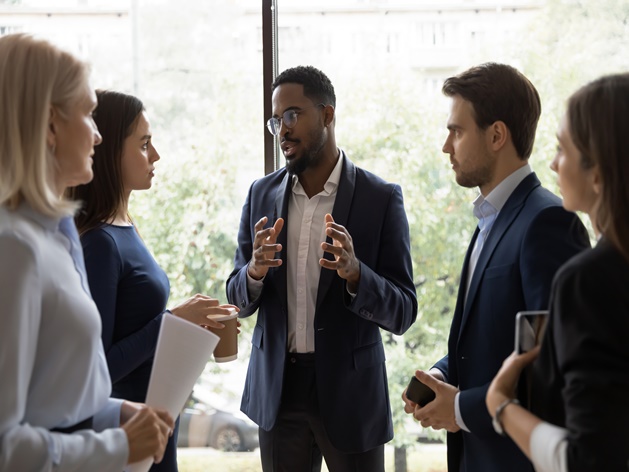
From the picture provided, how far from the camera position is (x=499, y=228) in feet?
6.84

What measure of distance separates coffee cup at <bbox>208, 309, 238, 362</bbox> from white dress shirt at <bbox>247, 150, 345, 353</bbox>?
0.84 feet

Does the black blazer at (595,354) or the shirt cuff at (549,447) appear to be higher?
the black blazer at (595,354)

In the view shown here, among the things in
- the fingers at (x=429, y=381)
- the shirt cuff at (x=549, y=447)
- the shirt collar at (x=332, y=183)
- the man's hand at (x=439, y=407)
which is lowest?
the man's hand at (x=439, y=407)

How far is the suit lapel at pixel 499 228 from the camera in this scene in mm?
2062

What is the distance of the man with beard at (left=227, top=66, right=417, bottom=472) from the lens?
255cm

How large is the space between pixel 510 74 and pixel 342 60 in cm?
138

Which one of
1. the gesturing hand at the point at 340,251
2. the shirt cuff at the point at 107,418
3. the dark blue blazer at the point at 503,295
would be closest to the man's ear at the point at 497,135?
the dark blue blazer at the point at 503,295

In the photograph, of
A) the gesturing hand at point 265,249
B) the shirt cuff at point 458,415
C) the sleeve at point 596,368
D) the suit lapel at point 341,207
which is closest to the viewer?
the sleeve at point 596,368

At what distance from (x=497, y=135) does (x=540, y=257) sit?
453 mm

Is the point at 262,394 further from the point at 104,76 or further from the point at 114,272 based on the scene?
the point at 104,76

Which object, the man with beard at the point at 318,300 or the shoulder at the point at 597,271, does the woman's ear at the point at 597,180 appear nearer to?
the shoulder at the point at 597,271

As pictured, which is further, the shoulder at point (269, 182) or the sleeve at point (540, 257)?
the shoulder at point (269, 182)

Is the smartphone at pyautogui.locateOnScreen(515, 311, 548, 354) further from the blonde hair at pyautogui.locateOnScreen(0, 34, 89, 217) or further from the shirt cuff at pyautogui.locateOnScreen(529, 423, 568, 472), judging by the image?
the blonde hair at pyautogui.locateOnScreen(0, 34, 89, 217)

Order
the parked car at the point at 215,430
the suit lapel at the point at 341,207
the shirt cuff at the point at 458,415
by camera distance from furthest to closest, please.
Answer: the parked car at the point at 215,430
the suit lapel at the point at 341,207
the shirt cuff at the point at 458,415
